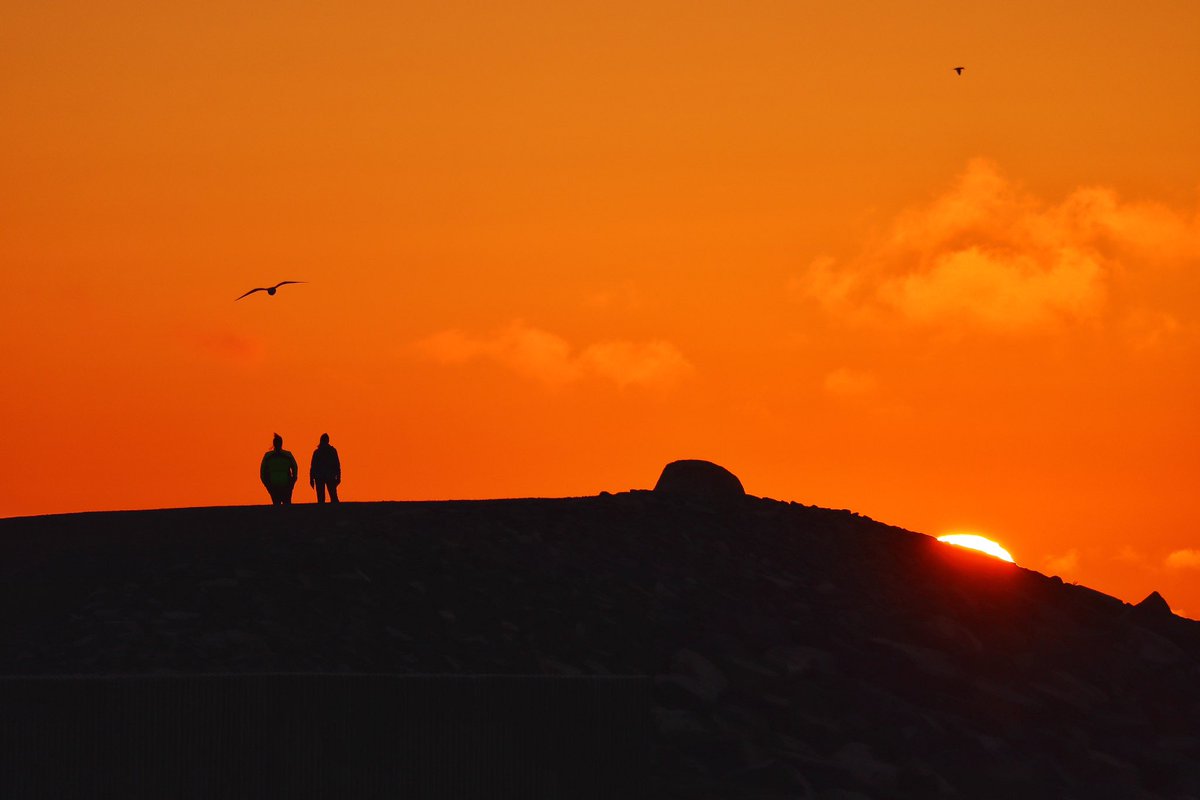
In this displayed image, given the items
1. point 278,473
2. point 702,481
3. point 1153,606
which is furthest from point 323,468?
point 1153,606

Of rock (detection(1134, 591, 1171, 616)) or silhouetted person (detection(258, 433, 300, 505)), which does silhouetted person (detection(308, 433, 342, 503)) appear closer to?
silhouetted person (detection(258, 433, 300, 505))

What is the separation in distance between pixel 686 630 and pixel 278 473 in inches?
331

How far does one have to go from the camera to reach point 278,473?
3478 cm

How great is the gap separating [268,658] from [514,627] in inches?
173

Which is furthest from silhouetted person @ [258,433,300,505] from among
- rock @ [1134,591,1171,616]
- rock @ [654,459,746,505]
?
rock @ [1134,591,1171,616]

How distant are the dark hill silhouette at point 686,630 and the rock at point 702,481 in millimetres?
450

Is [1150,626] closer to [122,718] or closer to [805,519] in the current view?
[805,519]

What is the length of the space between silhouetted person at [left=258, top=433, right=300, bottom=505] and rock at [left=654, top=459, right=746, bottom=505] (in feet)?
25.8

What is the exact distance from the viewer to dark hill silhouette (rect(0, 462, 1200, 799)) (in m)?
28.0

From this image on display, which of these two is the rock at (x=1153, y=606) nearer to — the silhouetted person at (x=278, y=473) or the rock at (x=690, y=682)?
the rock at (x=690, y=682)

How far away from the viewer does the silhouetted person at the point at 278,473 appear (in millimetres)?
34781

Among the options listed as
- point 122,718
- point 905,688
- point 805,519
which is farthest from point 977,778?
point 122,718

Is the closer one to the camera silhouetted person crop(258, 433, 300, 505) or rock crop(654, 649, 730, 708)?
rock crop(654, 649, 730, 708)

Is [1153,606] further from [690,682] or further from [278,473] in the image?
[278,473]
